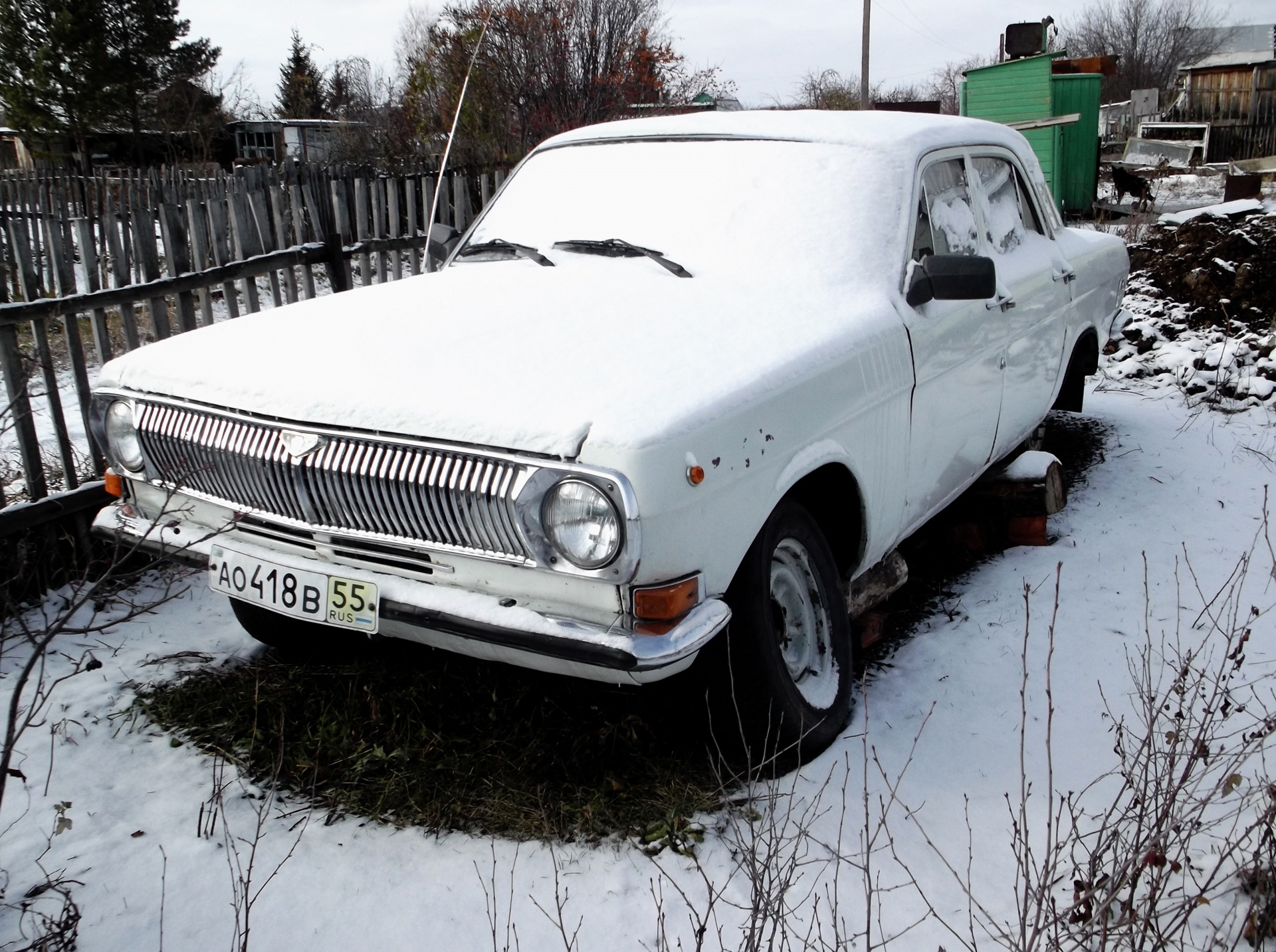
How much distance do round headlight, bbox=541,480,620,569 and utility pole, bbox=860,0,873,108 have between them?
1058 inches

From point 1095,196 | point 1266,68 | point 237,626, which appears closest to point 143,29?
point 1095,196

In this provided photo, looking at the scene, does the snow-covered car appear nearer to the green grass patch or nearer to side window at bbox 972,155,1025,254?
side window at bbox 972,155,1025,254

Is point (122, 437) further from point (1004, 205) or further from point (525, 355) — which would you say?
point (1004, 205)

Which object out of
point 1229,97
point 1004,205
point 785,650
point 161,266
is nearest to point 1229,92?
point 1229,97

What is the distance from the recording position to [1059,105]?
18031 millimetres

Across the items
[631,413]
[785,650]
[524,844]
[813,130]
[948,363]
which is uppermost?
[813,130]

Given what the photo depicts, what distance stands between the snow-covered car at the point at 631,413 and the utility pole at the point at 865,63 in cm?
2507

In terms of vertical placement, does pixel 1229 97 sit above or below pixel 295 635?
above

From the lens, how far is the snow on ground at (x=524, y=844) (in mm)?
2402

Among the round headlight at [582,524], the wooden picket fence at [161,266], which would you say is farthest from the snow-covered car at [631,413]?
the wooden picket fence at [161,266]

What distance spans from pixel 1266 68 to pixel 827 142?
142 feet

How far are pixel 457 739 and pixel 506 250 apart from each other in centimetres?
185

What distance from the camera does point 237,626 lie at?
12.9ft

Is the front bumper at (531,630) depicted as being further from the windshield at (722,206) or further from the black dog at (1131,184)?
the black dog at (1131,184)
